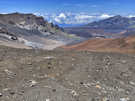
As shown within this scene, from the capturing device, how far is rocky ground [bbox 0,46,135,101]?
220 inches

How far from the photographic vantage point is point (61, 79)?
7.00m

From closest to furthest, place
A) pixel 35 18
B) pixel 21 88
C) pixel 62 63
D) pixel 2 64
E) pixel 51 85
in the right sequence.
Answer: pixel 21 88
pixel 51 85
pixel 2 64
pixel 62 63
pixel 35 18

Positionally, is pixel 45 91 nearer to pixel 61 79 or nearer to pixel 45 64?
pixel 61 79

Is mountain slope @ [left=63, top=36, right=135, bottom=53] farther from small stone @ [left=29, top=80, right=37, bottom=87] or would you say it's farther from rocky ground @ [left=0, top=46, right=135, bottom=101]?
small stone @ [left=29, top=80, right=37, bottom=87]

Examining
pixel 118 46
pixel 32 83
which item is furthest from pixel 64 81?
pixel 118 46

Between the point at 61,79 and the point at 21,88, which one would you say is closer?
the point at 21,88

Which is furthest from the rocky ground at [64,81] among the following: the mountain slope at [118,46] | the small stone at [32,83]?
the mountain slope at [118,46]

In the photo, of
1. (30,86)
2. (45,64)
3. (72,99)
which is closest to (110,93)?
(72,99)

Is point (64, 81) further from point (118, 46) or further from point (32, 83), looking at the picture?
point (118, 46)

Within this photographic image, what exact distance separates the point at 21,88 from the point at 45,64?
2794mm

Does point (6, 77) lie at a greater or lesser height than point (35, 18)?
lesser

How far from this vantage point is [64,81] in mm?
6832

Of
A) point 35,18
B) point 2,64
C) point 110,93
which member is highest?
point 35,18

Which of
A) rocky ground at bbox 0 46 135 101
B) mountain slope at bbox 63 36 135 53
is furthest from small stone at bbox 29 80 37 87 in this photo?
mountain slope at bbox 63 36 135 53
